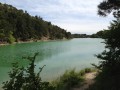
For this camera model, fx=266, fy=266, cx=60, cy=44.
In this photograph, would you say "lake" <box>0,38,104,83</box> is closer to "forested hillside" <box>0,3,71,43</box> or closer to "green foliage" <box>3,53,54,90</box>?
"green foliage" <box>3,53,54,90</box>

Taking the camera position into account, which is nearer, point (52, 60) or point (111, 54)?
point (111, 54)

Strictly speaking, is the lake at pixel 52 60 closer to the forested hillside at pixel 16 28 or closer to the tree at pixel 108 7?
the tree at pixel 108 7

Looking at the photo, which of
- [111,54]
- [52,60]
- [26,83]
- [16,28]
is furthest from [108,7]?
[16,28]

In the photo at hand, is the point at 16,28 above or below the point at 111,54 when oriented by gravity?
above

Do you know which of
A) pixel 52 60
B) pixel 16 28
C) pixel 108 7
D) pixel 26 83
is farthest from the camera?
pixel 16 28

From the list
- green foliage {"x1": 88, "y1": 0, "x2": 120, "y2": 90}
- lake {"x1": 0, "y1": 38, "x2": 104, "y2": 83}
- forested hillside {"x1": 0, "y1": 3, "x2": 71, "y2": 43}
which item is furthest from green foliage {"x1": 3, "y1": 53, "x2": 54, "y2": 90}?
forested hillside {"x1": 0, "y1": 3, "x2": 71, "y2": 43}

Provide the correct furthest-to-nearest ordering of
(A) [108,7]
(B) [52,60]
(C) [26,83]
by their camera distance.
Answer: (B) [52,60], (A) [108,7], (C) [26,83]

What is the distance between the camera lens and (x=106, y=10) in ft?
38.8

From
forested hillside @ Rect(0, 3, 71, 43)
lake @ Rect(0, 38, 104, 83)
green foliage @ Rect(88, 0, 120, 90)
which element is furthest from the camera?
forested hillside @ Rect(0, 3, 71, 43)

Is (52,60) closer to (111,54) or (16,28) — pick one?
(111,54)

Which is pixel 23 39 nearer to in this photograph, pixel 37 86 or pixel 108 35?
pixel 108 35

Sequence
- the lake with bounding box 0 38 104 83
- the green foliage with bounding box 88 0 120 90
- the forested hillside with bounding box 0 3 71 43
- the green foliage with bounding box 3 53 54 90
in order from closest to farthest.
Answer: the green foliage with bounding box 3 53 54 90 < the green foliage with bounding box 88 0 120 90 < the lake with bounding box 0 38 104 83 < the forested hillside with bounding box 0 3 71 43

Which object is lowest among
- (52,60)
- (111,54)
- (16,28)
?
(52,60)

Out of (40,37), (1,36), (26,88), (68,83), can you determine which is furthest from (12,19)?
(26,88)
